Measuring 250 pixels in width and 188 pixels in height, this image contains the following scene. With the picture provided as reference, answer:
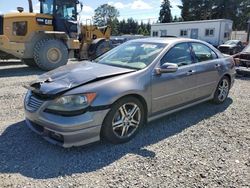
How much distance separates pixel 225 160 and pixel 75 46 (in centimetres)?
928

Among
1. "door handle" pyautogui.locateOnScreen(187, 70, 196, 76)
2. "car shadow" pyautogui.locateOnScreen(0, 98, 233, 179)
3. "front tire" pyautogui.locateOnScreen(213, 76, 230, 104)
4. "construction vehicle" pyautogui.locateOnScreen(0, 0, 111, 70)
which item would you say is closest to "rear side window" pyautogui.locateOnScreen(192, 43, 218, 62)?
"door handle" pyautogui.locateOnScreen(187, 70, 196, 76)

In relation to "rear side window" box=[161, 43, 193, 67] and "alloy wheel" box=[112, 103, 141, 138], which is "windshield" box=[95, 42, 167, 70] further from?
"alloy wheel" box=[112, 103, 141, 138]

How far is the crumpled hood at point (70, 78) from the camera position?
12.2 feet

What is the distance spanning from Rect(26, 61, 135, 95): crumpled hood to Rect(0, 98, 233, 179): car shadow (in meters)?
0.83

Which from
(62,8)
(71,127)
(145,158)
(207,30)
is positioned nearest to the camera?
(71,127)

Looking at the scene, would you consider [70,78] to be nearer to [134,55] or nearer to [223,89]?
[134,55]

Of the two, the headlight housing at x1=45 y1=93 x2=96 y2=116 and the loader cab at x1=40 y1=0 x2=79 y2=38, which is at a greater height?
the loader cab at x1=40 y1=0 x2=79 y2=38

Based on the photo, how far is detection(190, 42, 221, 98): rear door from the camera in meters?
5.32

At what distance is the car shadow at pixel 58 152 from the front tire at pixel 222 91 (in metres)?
1.55

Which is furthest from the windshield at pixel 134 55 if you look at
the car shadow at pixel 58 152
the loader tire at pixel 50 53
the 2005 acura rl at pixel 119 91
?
the loader tire at pixel 50 53

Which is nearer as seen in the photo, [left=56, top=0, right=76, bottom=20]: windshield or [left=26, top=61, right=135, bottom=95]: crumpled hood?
[left=26, top=61, right=135, bottom=95]: crumpled hood

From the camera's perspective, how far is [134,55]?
483 cm

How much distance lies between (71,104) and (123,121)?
86cm

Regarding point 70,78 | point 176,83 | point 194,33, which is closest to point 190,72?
point 176,83
